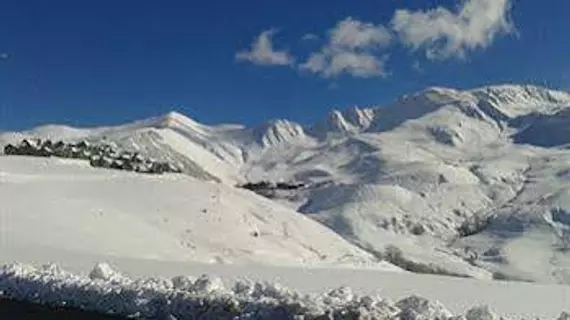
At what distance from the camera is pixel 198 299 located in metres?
17.1

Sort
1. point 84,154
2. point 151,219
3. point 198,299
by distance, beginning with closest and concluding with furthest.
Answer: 1. point 198,299
2. point 151,219
3. point 84,154

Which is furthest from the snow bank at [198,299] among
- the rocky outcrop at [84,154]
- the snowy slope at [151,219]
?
the rocky outcrop at [84,154]

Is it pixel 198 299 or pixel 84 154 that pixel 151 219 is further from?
pixel 84 154

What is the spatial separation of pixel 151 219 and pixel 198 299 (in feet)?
197

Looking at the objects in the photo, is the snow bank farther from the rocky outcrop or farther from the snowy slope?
the rocky outcrop

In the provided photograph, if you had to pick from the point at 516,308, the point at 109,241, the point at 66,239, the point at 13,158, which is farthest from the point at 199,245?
the point at 516,308

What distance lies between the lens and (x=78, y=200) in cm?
7519

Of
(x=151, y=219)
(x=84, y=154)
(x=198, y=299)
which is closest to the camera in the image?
(x=198, y=299)

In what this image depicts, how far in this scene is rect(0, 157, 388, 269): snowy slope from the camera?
188 ft

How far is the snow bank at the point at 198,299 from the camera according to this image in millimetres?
15289

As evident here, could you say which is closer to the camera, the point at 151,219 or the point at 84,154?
the point at 151,219

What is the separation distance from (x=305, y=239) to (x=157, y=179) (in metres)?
14.9

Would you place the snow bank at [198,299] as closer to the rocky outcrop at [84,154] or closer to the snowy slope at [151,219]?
the snowy slope at [151,219]

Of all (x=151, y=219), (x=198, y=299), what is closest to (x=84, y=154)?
(x=151, y=219)
